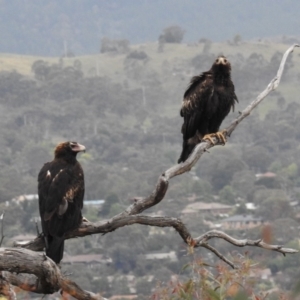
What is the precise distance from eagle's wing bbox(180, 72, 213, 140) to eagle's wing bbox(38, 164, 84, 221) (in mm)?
2102

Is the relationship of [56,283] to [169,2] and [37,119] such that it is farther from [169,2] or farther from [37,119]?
[169,2]

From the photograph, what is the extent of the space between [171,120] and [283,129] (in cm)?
931

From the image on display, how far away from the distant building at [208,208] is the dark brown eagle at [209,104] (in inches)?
1825

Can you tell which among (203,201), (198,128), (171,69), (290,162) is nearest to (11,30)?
(171,69)

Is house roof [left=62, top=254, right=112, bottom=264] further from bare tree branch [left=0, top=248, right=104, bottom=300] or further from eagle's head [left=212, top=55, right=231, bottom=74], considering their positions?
bare tree branch [left=0, top=248, right=104, bottom=300]

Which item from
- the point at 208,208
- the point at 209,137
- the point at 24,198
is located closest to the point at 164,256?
the point at 24,198

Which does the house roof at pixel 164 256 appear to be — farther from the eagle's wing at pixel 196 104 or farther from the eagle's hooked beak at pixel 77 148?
the eagle's hooked beak at pixel 77 148

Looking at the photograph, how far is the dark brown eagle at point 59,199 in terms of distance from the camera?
7.17 m

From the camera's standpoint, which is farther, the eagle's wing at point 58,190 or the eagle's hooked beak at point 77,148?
the eagle's hooked beak at point 77,148

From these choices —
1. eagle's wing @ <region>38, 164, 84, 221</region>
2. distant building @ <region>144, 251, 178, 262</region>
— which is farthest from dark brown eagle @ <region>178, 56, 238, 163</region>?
distant building @ <region>144, 251, 178, 262</region>

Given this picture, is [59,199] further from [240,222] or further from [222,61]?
[240,222]

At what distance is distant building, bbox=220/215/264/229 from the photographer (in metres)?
49.5

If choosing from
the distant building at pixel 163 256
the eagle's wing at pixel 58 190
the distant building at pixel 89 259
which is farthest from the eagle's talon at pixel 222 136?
the distant building at pixel 163 256

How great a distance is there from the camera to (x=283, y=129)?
8088 centimetres
